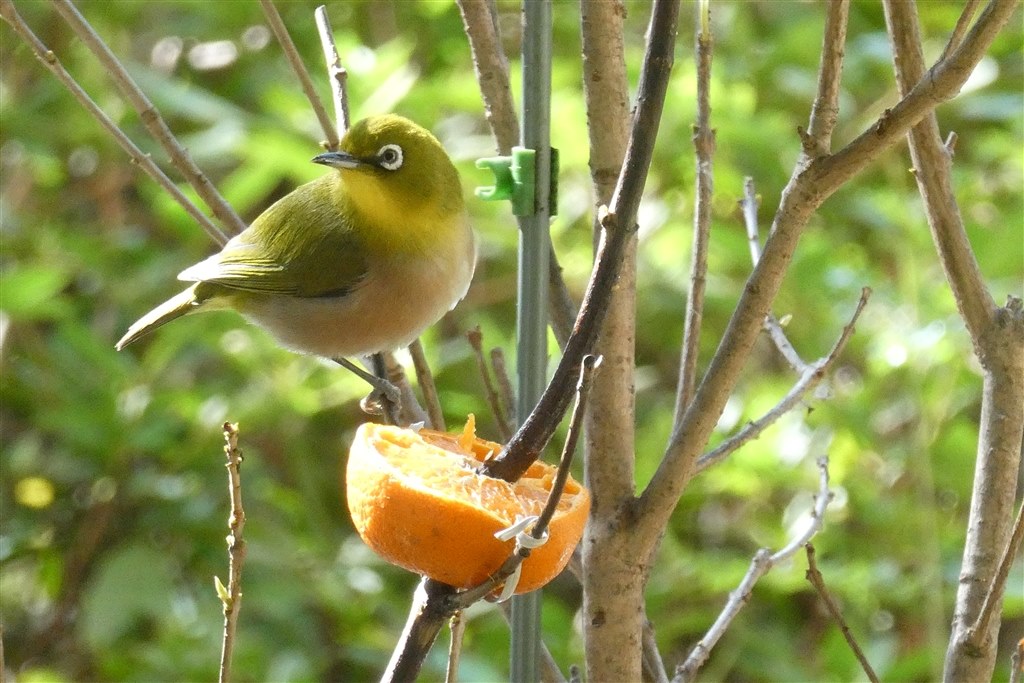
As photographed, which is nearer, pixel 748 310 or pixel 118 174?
pixel 748 310

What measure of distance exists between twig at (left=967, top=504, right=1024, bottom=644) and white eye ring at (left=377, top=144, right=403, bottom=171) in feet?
4.50

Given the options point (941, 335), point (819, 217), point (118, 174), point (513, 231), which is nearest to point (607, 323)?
point (941, 335)

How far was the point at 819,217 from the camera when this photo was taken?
4316 mm

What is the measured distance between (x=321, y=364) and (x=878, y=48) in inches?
78.5

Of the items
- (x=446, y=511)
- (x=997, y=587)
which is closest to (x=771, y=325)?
(x=997, y=587)

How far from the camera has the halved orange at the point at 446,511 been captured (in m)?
1.15

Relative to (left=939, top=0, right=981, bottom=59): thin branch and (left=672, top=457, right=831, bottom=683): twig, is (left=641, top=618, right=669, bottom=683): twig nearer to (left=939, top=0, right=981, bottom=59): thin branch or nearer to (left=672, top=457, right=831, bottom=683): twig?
(left=672, top=457, right=831, bottom=683): twig

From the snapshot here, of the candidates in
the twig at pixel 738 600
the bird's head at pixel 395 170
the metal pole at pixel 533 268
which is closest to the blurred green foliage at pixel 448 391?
the bird's head at pixel 395 170

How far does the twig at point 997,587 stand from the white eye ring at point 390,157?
1.37 metres

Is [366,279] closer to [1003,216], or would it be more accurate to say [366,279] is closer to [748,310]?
[748,310]

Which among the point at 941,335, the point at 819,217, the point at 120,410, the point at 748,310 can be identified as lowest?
the point at 748,310

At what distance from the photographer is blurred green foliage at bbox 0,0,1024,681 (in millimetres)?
3369

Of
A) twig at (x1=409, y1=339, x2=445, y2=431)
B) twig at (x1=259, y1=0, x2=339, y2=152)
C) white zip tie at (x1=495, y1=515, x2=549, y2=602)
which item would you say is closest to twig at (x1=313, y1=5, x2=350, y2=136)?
twig at (x1=259, y1=0, x2=339, y2=152)

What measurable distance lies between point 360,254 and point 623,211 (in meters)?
1.56
